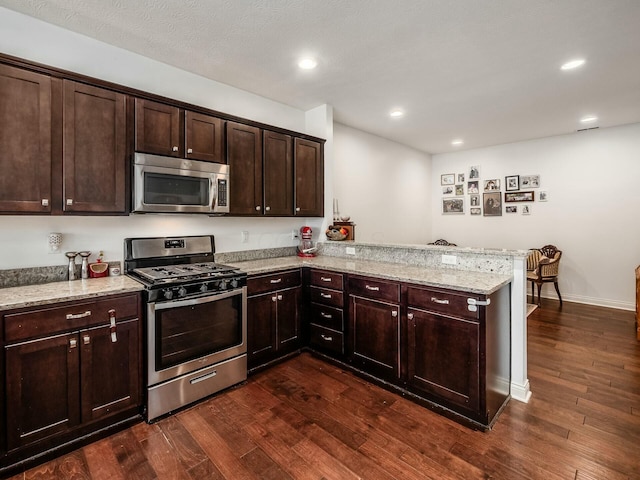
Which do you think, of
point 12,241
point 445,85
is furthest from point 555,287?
point 12,241

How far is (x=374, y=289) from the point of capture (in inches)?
107

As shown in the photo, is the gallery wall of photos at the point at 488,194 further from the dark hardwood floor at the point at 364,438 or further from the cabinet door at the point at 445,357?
the cabinet door at the point at 445,357

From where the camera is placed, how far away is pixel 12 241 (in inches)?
87.5

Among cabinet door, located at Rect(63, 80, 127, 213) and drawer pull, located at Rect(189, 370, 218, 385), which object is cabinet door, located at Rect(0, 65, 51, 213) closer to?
cabinet door, located at Rect(63, 80, 127, 213)

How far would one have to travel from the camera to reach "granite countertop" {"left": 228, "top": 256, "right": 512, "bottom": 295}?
220 cm

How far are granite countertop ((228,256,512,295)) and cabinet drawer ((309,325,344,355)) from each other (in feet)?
2.10

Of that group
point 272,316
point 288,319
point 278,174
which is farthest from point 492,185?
point 272,316

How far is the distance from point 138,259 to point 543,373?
3.75 metres

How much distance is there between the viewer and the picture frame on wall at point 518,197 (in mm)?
5642

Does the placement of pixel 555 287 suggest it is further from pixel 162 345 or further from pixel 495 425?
pixel 162 345

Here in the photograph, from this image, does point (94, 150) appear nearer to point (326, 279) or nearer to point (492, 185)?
point (326, 279)

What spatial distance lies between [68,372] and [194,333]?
0.77 m

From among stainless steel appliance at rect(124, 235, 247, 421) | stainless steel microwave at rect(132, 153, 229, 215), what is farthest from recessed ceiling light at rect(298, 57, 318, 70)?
stainless steel appliance at rect(124, 235, 247, 421)

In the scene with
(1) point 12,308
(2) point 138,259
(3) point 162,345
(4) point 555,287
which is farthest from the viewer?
(4) point 555,287
